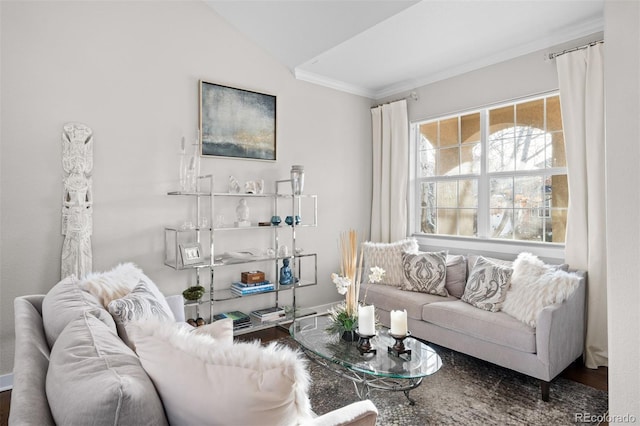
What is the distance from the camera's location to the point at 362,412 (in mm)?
1139

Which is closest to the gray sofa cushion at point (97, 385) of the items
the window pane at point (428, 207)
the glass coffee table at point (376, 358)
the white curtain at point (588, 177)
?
the glass coffee table at point (376, 358)

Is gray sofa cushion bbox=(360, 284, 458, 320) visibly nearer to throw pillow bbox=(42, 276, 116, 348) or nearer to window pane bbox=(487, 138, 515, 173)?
window pane bbox=(487, 138, 515, 173)

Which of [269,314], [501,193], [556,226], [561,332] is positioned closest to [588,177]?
[556,226]

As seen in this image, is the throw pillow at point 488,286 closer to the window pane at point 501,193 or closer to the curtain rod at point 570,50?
the window pane at point 501,193

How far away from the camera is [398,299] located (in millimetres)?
3352

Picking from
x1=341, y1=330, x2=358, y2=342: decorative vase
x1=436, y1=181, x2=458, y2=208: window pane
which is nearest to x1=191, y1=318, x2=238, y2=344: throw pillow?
x1=341, y1=330, x2=358, y2=342: decorative vase

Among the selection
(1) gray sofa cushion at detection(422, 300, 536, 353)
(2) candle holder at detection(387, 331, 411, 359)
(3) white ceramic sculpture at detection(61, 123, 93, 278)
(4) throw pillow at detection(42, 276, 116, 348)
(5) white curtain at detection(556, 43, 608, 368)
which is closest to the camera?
(4) throw pillow at detection(42, 276, 116, 348)

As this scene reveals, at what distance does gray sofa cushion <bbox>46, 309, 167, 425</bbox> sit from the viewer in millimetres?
795

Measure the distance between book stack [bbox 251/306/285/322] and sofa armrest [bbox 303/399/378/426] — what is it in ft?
8.09

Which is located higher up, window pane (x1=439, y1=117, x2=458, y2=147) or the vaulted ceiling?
the vaulted ceiling

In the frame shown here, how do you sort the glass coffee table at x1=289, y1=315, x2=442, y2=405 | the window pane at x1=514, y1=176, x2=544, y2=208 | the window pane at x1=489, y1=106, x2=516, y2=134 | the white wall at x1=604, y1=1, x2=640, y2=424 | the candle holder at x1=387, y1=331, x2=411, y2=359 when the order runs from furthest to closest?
the window pane at x1=489, y1=106, x2=516, y2=134 → the window pane at x1=514, y1=176, x2=544, y2=208 → the candle holder at x1=387, y1=331, x2=411, y2=359 → the glass coffee table at x1=289, y1=315, x2=442, y2=405 → the white wall at x1=604, y1=1, x2=640, y2=424

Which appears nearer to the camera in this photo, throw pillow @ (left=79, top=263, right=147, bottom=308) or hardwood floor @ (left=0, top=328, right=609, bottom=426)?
throw pillow @ (left=79, top=263, right=147, bottom=308)

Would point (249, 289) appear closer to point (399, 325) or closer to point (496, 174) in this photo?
point (399, 325)

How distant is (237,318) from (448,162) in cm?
276
